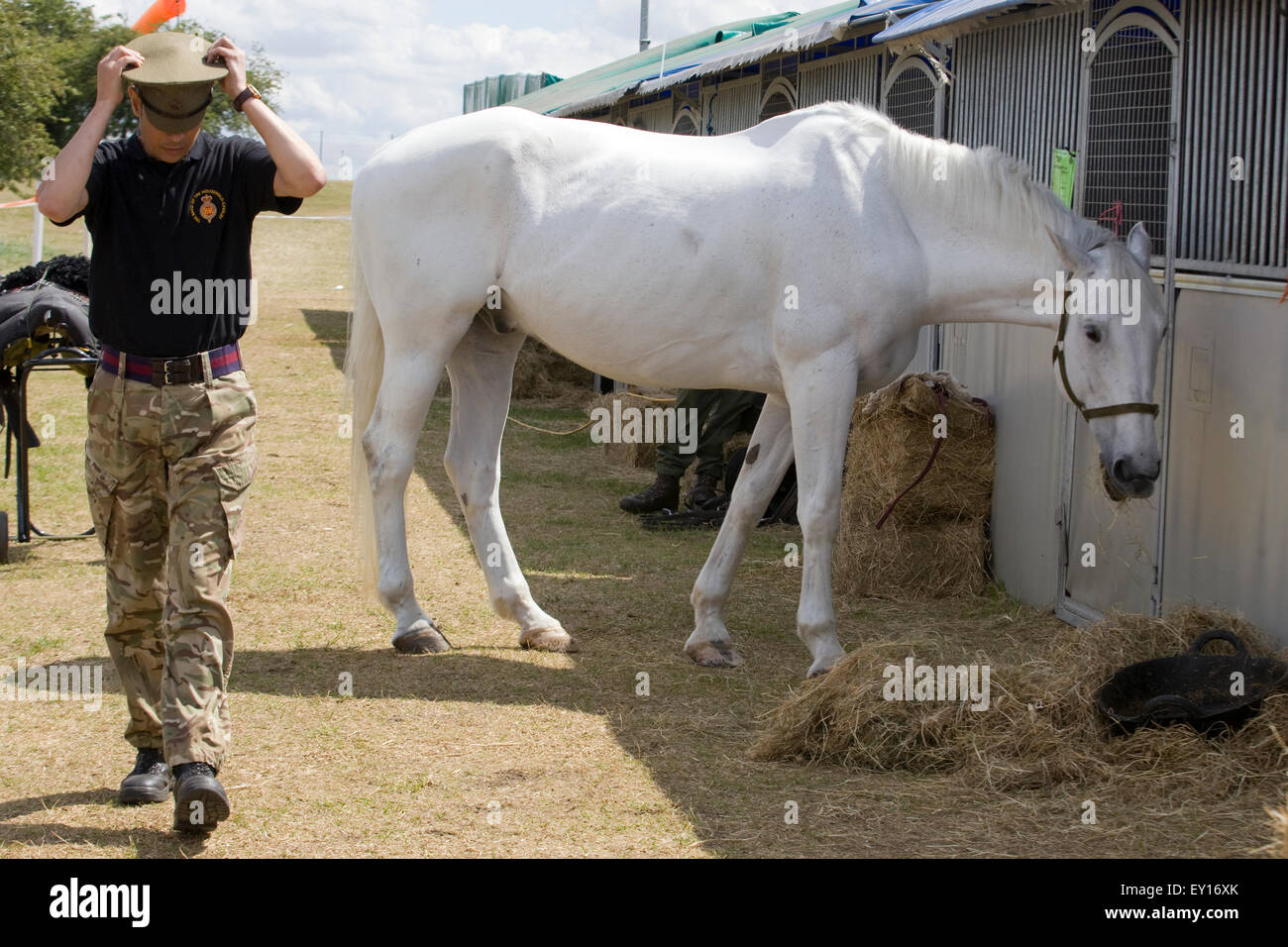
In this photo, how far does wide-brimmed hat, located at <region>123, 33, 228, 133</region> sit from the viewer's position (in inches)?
144

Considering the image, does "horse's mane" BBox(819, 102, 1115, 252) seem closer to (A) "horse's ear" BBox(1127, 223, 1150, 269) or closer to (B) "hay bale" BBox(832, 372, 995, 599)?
(A) "horse's ear" BBox(1127, 223, 1150, 269)

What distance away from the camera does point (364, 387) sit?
5.98 meters

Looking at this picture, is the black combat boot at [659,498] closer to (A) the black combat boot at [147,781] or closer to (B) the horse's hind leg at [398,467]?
(B) the horse's hind leg at [398,467]

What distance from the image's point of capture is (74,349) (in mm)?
7430

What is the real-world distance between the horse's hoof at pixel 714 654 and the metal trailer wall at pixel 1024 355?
1802 mm

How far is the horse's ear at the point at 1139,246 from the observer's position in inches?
199

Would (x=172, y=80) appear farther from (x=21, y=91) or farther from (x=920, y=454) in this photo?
(x=21, y=91)

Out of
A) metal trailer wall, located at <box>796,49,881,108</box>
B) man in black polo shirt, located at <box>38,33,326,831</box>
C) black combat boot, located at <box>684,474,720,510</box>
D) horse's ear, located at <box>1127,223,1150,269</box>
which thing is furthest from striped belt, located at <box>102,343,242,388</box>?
metal trailer wall, located at <box>796,49,881,108</box>

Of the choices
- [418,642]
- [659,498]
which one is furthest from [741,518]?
[659,498]

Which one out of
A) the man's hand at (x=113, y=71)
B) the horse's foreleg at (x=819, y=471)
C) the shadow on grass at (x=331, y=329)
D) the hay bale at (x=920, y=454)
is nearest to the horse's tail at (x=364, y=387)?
the horse's foreleg at (x=819, y=471)

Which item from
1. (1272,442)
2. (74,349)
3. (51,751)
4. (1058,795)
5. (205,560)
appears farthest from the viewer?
(74,349)

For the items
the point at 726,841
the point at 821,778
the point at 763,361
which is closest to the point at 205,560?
the point at 726,841

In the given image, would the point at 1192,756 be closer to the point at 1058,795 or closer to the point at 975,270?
the point at 1058,795

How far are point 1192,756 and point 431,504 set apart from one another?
5660 millimetres
